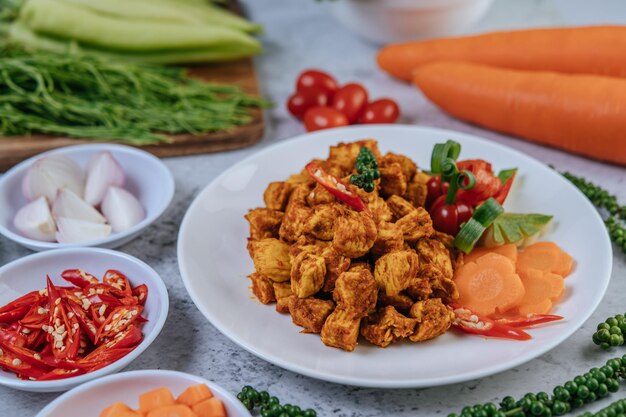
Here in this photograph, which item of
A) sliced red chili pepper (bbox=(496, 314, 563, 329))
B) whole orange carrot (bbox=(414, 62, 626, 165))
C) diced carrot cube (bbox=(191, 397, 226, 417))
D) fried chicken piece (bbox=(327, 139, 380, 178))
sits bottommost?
diced carrot cube (bbox=(191, 397, 226, 417))

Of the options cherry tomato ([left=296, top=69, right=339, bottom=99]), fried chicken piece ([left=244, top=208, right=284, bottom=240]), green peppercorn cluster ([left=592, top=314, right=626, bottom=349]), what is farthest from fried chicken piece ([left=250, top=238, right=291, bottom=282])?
cherry tomato ([left=296, top=69, right=339, bottom=99])

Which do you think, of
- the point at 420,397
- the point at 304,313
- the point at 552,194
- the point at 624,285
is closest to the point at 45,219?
the point at 304,313

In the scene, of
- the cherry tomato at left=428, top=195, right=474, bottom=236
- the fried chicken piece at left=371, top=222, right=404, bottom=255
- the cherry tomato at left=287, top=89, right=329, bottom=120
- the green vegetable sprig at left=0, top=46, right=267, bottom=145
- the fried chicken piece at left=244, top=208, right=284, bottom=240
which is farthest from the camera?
the cherry tomato at left=287, top=89, right=329, bottom=120

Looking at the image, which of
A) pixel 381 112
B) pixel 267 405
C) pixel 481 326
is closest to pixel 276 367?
pixel 267 405

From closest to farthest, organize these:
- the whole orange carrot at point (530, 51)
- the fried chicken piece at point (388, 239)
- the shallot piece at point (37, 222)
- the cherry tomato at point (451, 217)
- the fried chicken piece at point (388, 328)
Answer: the fried chicken piece at point (388, 328) → the fried chicken piece at point (388, 239) → the cherry tomato at point (451, 217) → the shallot piece at point (37, 222) → the whole orange carrot at point (530, 51)

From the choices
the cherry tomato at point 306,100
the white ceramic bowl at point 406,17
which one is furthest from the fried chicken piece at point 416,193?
the white ceramic bowl at point 406,17

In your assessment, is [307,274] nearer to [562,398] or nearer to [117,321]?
[117,321]

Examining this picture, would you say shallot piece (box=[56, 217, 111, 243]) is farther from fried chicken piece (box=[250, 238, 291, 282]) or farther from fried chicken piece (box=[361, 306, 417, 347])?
fried chicken piece (box=[361, 306, 417, 347])

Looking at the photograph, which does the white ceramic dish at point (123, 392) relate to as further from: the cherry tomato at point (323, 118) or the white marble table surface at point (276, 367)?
the cherry tomato at point (323, 118)
